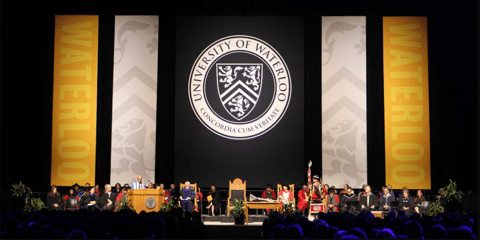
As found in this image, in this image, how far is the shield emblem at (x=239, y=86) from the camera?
16.0 metres

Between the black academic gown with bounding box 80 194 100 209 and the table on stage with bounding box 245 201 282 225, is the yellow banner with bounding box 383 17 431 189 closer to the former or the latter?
the table on stage with bounding box 245 201 282 225

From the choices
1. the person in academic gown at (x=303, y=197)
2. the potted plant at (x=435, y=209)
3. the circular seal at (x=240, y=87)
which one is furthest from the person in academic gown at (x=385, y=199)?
the circular seal at (x=240, y=87)

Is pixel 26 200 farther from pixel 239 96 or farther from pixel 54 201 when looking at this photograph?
pixel 239 96

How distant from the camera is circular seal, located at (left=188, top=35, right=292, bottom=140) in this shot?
15906 mm

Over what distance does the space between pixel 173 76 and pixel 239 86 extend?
198cm

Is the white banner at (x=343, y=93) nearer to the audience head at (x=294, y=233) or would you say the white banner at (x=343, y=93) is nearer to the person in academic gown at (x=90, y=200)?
the person in academic gown at (x=90, y=200)

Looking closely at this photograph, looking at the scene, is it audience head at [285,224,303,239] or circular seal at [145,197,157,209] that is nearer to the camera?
audience head at [285,224,303,239]

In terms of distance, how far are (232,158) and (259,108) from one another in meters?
1.65

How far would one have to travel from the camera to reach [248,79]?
52.5 feet

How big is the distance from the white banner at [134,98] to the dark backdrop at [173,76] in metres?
0.25

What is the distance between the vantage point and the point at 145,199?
12.8 m

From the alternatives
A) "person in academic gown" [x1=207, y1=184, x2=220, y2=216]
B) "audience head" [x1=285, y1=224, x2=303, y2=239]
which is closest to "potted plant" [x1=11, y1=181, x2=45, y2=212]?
"person in academic gown" [x1=207, y1=184, x2=220, y2=216]

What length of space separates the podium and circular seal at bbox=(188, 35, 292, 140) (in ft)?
12.0

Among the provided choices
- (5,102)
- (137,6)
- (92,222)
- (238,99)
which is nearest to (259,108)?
(238,99)
